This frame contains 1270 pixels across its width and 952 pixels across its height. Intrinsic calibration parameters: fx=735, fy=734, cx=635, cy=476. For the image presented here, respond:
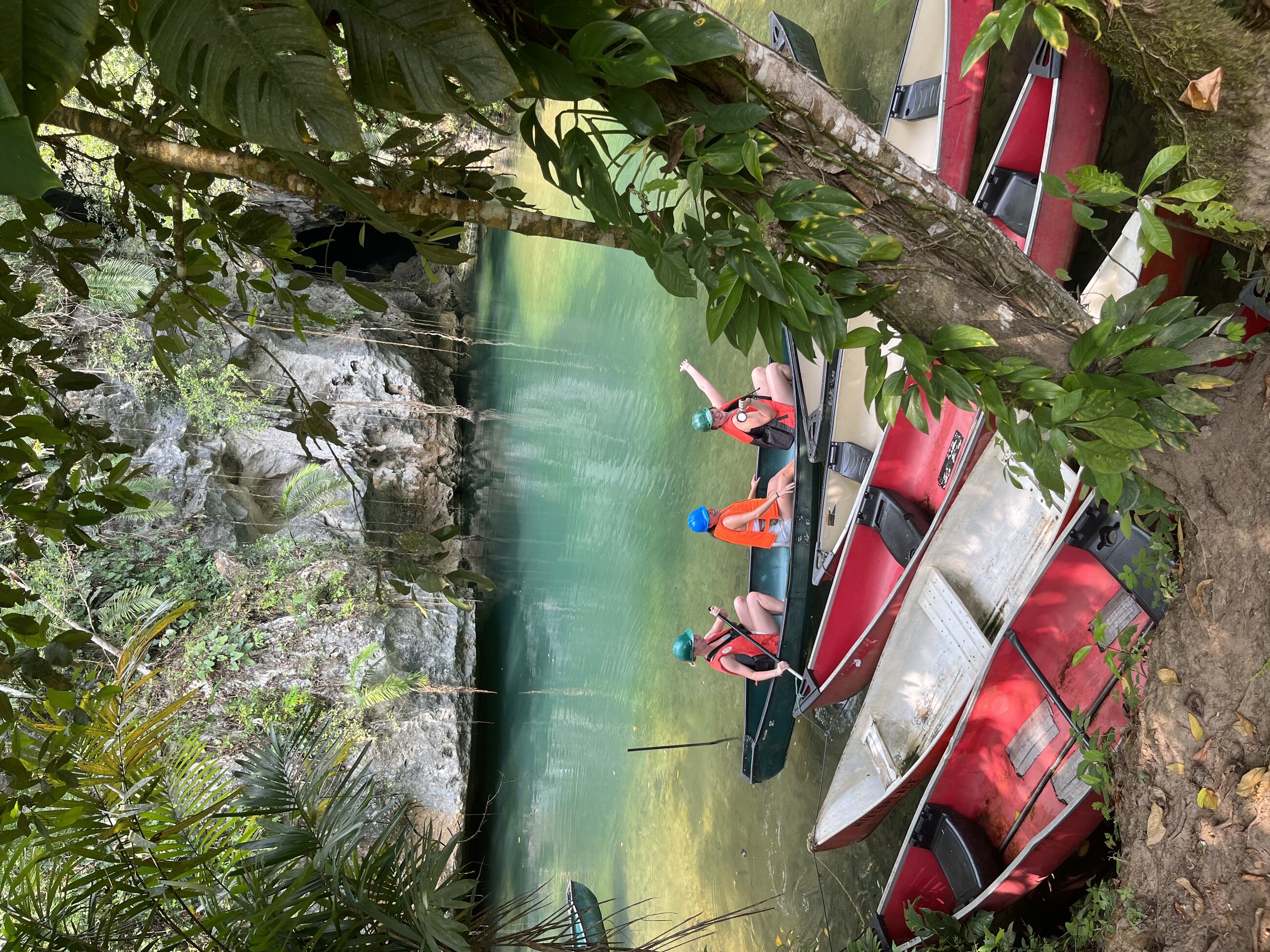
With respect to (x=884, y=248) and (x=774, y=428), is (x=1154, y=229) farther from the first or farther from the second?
(x=774, y=428)

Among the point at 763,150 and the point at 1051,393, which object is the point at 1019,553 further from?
the point at 763,150

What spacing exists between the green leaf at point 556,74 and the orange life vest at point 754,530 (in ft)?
12.6

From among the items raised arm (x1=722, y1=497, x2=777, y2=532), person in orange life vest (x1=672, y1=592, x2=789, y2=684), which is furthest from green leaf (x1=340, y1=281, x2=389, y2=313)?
person in orange life vest (x1=672, y1=592, x2=789, y2=684)

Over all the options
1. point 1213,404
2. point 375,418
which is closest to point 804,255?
point 1213,404

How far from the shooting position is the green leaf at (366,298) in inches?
61.2

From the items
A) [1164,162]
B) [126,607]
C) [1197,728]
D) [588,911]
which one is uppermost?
[1164,162]

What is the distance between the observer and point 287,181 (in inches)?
54.2

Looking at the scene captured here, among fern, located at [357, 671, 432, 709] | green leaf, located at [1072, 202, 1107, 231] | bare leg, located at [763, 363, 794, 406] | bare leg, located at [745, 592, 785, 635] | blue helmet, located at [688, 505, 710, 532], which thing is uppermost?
green leaf, located at [1072, 202, 1107, 231]

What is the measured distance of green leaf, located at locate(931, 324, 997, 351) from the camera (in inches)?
64.2

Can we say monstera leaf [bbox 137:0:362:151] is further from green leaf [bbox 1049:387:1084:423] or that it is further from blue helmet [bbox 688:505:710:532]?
blue helmet [bbox 688:505:710:532]

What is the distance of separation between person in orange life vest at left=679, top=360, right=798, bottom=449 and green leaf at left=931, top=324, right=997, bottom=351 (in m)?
3.20

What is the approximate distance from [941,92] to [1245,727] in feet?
12.0

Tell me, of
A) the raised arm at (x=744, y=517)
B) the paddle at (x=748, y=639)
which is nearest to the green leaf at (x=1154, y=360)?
the raised arm at (x=744, y=517)

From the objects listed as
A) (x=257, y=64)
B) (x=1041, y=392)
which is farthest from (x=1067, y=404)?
(x=257, y=64)
